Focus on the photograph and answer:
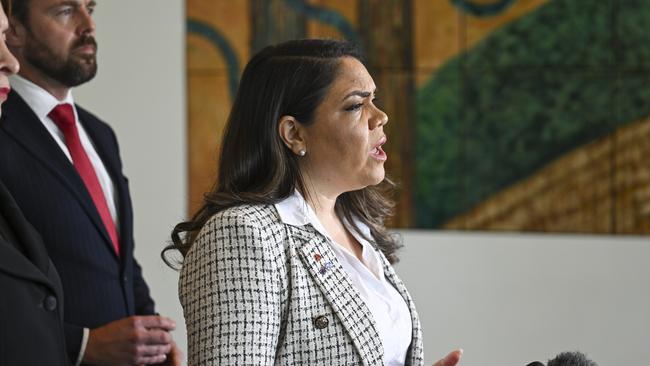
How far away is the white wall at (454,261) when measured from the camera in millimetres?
4379

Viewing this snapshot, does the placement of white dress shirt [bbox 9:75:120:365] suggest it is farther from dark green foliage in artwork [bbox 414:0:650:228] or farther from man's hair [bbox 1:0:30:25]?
dark green foliage in artwork [bbox 414:0:650:228]

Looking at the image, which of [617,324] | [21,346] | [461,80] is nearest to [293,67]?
[21,346]

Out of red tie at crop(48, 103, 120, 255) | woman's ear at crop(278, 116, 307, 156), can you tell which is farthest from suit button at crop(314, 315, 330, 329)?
red tie at crop(48, 103, 120, 255)

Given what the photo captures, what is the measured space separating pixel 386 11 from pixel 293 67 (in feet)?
8.20

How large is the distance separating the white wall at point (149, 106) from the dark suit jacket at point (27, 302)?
2.98m

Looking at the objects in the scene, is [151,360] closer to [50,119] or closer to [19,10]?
[50,119]

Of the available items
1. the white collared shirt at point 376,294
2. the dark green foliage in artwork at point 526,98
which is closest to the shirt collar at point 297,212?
the white collared shirt at point 376,294

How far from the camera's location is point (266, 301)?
1833 millimetres

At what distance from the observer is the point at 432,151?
14.9 feet

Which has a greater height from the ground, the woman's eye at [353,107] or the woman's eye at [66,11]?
the woman's eye at [66,11]

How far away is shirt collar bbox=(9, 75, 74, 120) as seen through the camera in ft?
8.50

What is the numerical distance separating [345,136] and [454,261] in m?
2.58

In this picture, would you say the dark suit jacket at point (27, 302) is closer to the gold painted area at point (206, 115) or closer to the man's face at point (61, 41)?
the man's face at point (61, 41)

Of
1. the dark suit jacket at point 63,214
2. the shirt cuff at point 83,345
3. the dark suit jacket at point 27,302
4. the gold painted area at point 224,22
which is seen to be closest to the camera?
the dark suit jacket at point 27,302
